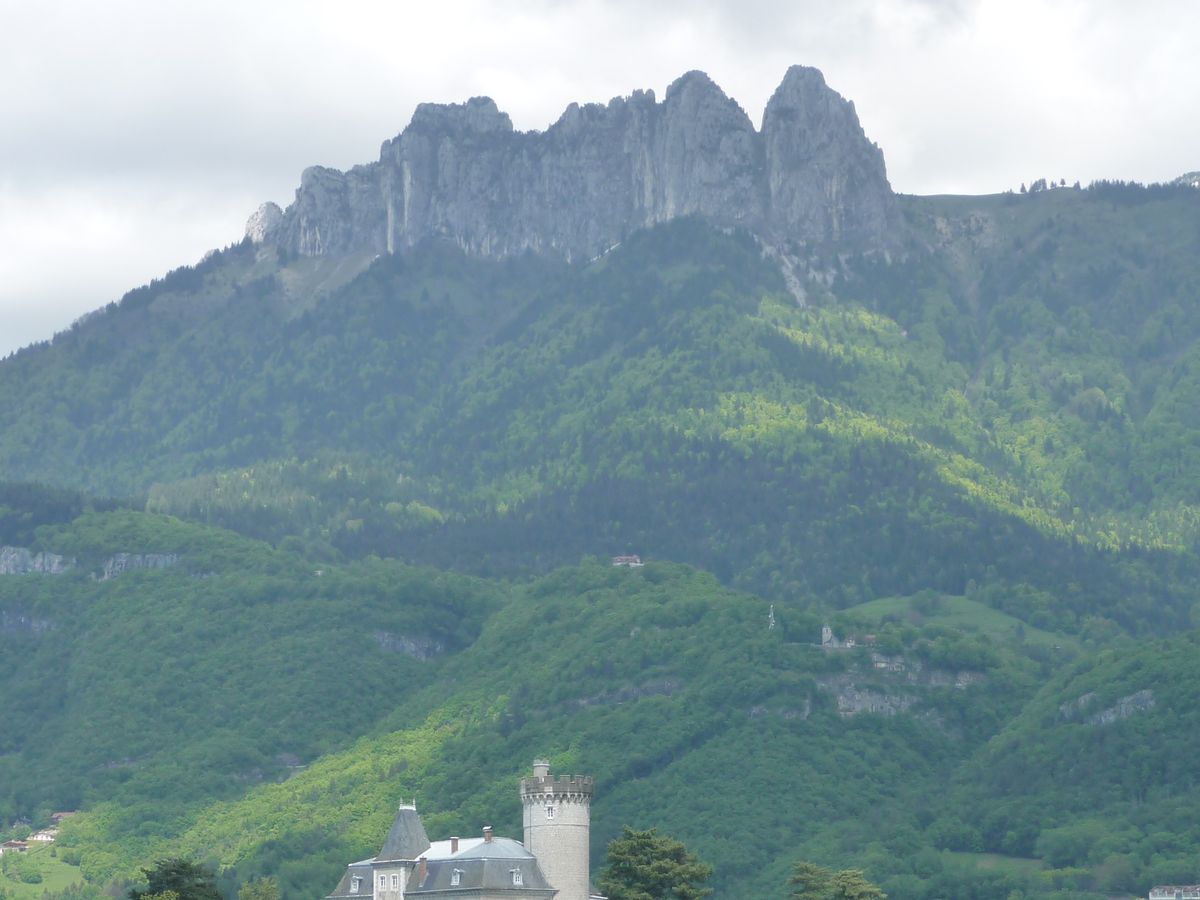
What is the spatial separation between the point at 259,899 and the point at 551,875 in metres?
18.7

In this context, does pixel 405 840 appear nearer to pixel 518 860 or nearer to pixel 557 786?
pixel 518 860

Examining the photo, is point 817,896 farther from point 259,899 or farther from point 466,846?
point 259,899

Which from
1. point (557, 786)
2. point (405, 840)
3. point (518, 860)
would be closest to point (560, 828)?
point (557, 786)

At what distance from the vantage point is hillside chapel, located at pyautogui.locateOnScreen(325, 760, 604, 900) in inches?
6378

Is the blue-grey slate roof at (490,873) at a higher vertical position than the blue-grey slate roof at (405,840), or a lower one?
lower

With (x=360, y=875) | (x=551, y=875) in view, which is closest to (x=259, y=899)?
(x=360, y=875)

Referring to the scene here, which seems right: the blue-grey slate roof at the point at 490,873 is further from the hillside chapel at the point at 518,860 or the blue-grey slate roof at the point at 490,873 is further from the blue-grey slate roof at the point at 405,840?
the blue-grey slate roof at the point at 405,840

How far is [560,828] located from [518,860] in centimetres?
268

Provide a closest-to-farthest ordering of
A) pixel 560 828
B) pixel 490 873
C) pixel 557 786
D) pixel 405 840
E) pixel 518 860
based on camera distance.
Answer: pixel 490 873 → pixel 518 860 → pixel 557 786 → pixel 560 828 → pixel 405 840

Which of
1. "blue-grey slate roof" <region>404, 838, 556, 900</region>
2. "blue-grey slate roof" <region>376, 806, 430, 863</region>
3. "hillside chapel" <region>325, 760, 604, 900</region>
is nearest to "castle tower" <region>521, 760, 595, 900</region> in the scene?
"hillside chapel" <region>325, 760, 604, 900</region>

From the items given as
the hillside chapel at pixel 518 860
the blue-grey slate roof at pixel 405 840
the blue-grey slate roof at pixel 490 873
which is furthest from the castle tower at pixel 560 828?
the blue-grey slate roof at pixel 405 840

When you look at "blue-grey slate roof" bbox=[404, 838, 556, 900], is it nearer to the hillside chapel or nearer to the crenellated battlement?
the hillside chapel

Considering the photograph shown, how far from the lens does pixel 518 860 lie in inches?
6417

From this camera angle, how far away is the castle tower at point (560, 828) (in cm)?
16350
